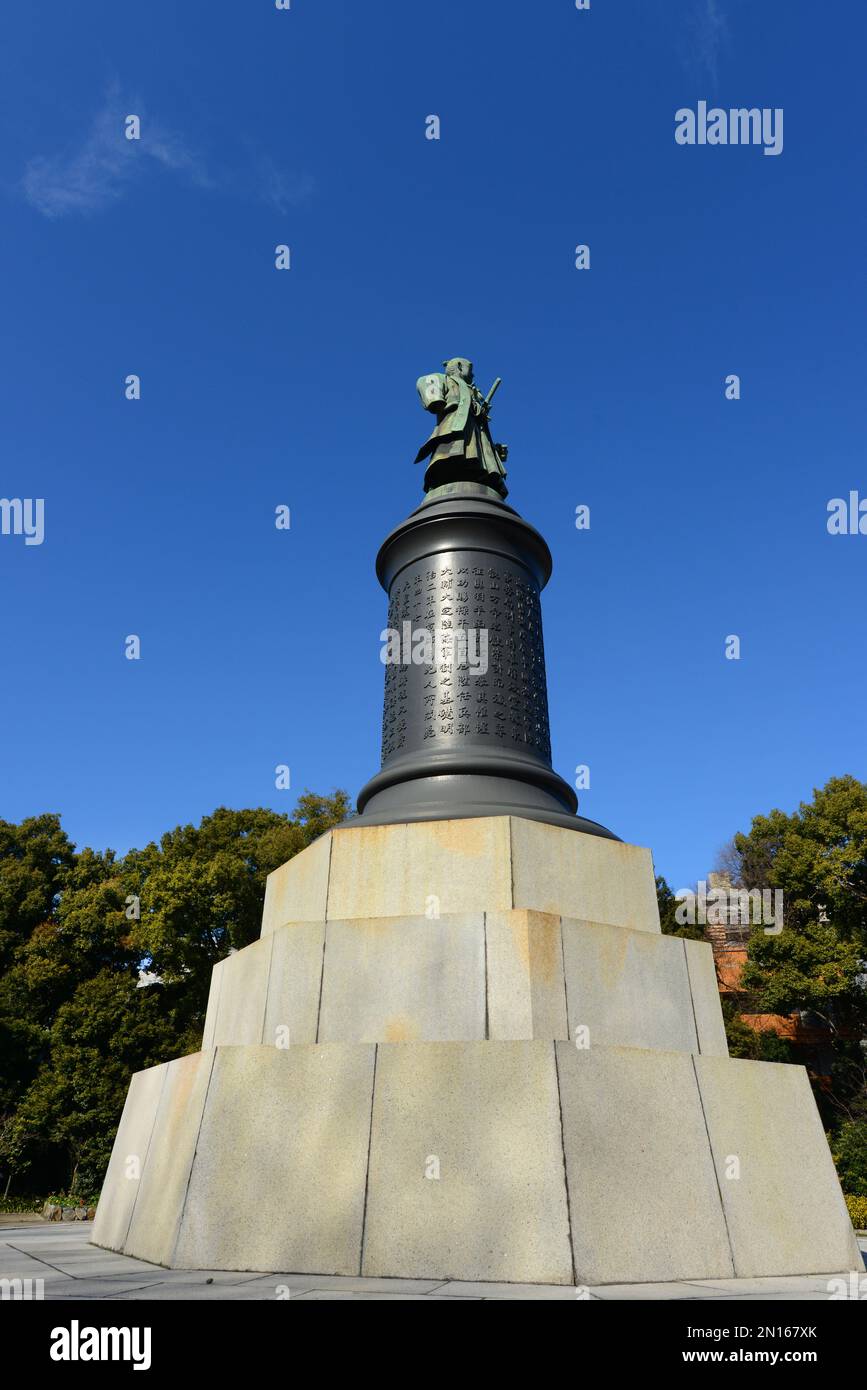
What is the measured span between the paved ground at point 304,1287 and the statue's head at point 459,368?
1048cm

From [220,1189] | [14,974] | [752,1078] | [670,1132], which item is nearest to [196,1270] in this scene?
[220,1189]

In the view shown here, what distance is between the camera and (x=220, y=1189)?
5820 mm

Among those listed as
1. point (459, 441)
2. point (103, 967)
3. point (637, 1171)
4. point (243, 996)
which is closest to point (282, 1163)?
point (243, 996)

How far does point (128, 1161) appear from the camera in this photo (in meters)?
7.91

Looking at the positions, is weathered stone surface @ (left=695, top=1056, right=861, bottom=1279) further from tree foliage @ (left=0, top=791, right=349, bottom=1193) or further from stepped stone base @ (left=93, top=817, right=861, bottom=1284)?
tree foliage @ (left=0, top=791, right=349, bottom=1193)

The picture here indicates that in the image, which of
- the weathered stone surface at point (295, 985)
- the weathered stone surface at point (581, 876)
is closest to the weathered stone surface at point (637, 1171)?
the weathered stone surface at point (581, 876)

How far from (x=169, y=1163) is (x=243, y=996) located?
5.19 ft

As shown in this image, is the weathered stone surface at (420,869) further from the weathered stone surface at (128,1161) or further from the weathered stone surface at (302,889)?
the weathered stone surface at (128,1161)

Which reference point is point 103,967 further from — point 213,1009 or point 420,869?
point 420,869

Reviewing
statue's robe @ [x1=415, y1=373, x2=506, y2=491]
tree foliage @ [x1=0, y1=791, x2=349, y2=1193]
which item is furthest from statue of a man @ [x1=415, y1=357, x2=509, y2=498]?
tree foliage @ [x1=0, y1=791, x2=349, y2=1193]

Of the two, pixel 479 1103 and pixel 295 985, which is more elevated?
pixel 295 985

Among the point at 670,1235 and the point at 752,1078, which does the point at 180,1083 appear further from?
the point at 752,1078

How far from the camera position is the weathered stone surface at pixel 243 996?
745 centimetres

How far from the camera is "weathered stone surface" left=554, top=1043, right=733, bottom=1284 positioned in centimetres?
518
